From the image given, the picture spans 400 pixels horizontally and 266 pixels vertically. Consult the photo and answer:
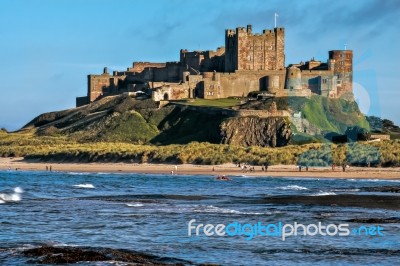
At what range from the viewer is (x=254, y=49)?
9194 cm

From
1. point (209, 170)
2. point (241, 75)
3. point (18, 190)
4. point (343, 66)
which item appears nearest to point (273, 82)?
point (241, 75)

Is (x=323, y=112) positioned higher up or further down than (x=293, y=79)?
further down

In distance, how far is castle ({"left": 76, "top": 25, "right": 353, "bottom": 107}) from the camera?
8888 centimetres

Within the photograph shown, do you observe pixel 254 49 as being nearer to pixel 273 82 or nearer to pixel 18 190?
pixel 273 82

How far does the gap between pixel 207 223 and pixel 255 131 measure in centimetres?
4895

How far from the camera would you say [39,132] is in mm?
89562

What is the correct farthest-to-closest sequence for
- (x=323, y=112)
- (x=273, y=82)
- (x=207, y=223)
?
(x=273, y=82)
(x=323, y=112)
(x=207, y=223)

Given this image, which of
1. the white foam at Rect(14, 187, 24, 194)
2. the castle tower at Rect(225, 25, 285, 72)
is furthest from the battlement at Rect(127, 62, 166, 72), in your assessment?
the white foam at Rect(14, 187, 24, 194)

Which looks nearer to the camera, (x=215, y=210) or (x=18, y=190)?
(x=215, y=210)

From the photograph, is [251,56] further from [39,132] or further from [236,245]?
[236,245]

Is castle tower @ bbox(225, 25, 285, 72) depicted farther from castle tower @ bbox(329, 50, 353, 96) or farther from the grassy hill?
the grassy hill

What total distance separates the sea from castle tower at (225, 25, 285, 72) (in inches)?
1846

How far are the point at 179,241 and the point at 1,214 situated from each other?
27.4 ft

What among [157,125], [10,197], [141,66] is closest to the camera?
[10,197]
